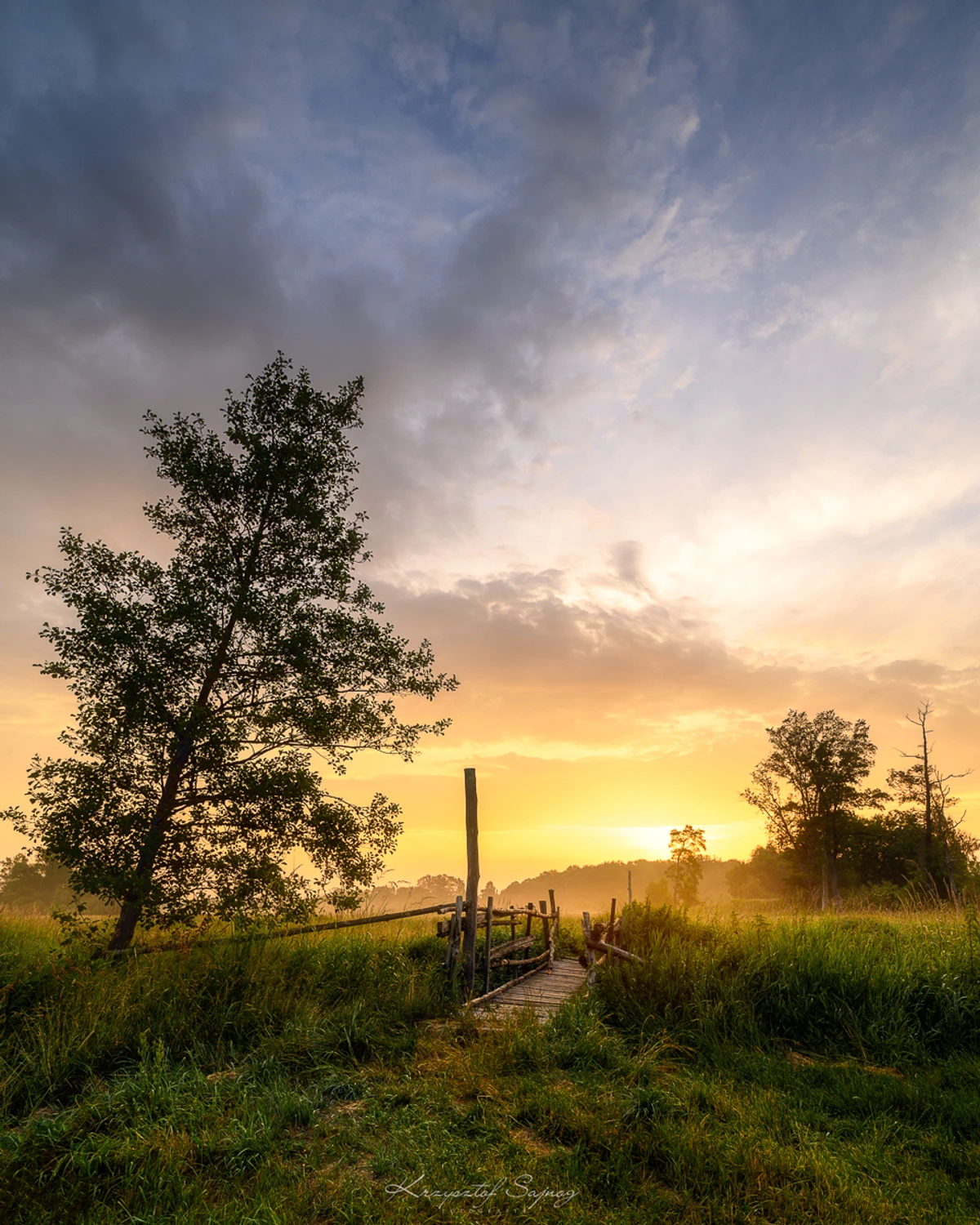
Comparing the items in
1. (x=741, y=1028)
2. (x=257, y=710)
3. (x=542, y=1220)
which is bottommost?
(x=741, y=1028)

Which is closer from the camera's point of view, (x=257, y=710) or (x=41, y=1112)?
(x=41, y=1112)

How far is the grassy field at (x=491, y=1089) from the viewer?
3998mm

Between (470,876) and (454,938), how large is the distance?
54.2 inches

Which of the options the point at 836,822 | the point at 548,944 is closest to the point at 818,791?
the point at 836,822

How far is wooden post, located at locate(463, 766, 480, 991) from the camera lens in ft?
34.0

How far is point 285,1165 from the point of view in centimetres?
427

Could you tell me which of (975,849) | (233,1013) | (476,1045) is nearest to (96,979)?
(233,1013)

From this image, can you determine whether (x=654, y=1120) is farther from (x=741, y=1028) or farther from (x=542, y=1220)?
(x=741, y=1028)

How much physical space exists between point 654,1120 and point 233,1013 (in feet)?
16.6

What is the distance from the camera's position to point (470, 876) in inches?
459

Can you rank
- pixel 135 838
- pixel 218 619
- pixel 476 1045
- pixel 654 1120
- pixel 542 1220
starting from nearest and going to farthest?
1. pixel 542 1220
2. pixel 654 1120
3. pixel 476 1045
4. pixel 135 838
5. pixel 218 619
